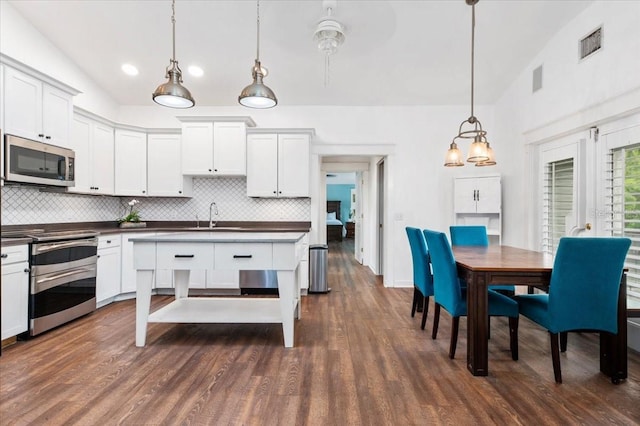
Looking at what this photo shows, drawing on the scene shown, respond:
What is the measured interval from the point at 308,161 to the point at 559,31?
3.22 metres

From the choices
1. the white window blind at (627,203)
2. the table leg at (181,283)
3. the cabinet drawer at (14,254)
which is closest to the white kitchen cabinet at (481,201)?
the white window blind at (627,203)

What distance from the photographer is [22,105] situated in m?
3.04

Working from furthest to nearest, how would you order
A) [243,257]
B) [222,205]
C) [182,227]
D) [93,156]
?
[222,205]
[182,227]
[93,156]
[243,257]

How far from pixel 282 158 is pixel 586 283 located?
3.64 m

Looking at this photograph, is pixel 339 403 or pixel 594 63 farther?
pixel 594 63

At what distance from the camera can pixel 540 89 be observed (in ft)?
13.0

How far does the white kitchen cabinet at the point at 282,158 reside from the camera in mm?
4730

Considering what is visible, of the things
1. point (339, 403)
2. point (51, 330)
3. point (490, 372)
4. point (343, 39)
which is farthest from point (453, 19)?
point (51, 330)

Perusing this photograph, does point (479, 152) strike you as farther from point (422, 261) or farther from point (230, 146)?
point (230, 146)

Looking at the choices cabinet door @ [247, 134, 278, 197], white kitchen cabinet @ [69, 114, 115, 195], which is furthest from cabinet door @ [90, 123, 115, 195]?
cabinet door @ [247, 134, 278, 197]

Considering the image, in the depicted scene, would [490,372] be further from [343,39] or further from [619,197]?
[343,39]

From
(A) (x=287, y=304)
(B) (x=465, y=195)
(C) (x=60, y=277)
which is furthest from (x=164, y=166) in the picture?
(B) (x=465, y=195)

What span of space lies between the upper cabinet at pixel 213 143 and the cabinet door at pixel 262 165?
124 mm

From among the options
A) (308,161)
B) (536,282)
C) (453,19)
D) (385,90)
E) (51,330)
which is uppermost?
(453,19)
